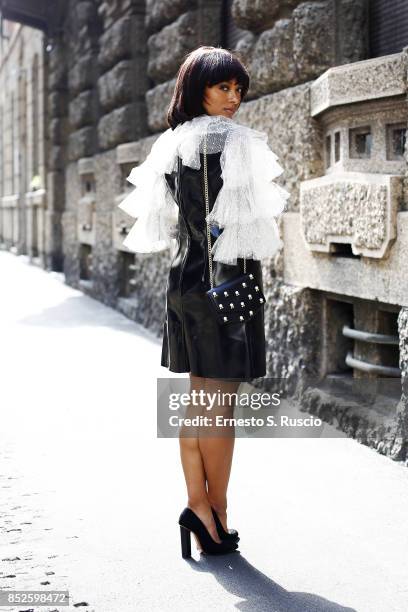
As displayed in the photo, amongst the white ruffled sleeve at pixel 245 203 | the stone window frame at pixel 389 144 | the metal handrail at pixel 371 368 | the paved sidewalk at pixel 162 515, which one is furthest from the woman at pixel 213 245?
the metal handrail at pixel 371 368

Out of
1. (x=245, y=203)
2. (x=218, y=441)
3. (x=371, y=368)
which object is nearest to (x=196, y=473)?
(x=218, y=441)

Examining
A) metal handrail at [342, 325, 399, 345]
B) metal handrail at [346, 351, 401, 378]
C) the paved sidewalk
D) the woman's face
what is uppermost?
the woman's face

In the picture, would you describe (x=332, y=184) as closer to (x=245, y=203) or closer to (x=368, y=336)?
(x=368, y=336)

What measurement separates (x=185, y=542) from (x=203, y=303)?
2.33 ft

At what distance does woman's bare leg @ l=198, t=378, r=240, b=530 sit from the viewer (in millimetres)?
2885

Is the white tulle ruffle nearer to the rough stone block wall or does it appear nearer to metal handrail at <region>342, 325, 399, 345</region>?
metal handrail at <region>342, 325, 399, 345</region>

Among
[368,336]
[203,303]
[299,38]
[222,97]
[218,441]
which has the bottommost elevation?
[218,441]

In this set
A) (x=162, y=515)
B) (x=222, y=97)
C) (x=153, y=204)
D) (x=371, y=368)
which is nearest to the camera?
(x=222, y=97)

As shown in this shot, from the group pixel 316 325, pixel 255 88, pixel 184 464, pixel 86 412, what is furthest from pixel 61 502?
pixel 255 88

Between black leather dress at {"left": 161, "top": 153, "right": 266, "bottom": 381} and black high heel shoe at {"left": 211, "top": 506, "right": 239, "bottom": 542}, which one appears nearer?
black leather dress at {"left": 161, "top": 153, "right": 266, "bottom": 381}

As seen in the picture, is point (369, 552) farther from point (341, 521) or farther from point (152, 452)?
point (152, 452)

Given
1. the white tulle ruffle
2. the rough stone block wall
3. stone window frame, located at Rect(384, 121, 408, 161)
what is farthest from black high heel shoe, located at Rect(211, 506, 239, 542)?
the rough stone block wall

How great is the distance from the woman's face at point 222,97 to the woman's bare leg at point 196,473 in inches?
31.0

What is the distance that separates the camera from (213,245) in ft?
9.21
